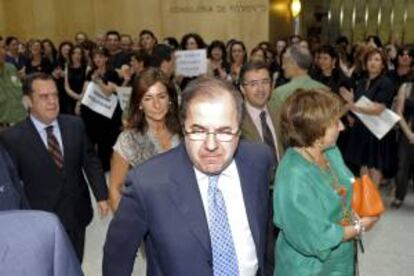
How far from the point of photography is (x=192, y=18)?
10977 millimetres

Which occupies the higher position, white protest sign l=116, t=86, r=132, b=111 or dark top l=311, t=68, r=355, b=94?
dark top l=311, t=68, r=355, b=94

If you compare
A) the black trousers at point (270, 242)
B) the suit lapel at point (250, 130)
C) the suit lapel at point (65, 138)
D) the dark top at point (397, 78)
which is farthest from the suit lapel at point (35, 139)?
the dark top at point (397, 78)

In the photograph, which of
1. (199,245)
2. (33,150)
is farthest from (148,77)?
(199,245)

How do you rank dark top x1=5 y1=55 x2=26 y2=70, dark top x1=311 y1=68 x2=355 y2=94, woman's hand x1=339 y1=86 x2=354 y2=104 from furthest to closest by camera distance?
dark top x1=5 y1=55 x2=26 y2=70 → dark top x1=311 y1=68 x2=355 y2=94 → woman's hand x1=339 y1=86 x2=354 y2=104

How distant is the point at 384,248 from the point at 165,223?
10.6 feet

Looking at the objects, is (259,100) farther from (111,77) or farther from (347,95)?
(111,77)

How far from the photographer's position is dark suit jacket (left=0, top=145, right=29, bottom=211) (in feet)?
7.45

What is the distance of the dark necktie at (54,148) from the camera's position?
306 cm

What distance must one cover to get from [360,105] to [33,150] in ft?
11.2

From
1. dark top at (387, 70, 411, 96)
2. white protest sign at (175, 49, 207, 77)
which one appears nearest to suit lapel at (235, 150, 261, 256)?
white protest sign at (175, 49, 207, 77)

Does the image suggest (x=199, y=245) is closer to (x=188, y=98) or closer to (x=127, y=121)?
(x=188, y=98)

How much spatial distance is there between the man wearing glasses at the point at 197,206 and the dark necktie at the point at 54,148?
133 centimetres

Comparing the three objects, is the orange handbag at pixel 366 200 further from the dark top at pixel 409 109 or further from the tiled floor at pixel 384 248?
the dark top at pixel 409 109

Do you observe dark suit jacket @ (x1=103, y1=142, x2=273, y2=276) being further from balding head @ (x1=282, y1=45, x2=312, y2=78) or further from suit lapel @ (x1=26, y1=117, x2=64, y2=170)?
balding head @ (x1=282, y1=45, x2=312, y2=78)
